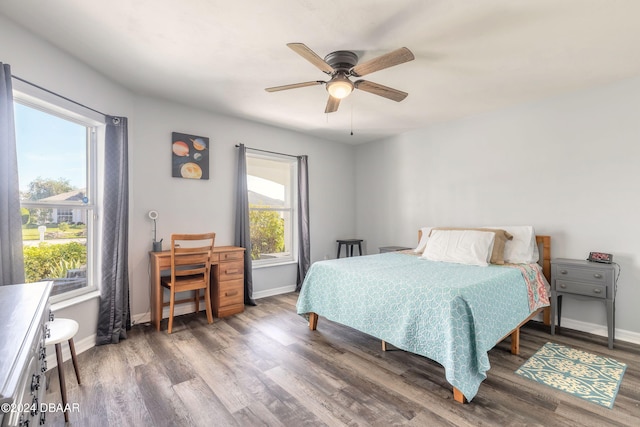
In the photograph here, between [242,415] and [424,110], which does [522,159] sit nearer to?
[424,110]

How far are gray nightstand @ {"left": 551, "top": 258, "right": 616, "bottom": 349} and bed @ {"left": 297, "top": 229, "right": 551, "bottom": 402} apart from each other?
5.4 inches

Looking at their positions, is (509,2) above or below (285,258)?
above

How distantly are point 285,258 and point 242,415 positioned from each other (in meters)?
3.12

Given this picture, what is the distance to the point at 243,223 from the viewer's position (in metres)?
4.07

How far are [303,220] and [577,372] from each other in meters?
3.55

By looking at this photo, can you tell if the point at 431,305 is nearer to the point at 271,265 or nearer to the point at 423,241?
the point at 423,241

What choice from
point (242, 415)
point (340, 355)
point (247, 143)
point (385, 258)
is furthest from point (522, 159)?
point (242, 415)

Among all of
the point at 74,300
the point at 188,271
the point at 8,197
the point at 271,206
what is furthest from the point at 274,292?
the point at 8,197

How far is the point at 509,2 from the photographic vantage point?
1847 millimetres

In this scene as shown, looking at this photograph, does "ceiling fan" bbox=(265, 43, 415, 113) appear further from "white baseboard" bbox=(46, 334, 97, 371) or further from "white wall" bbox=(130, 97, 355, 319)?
"white baseboard" bbox=(46, 334, 97, 371)

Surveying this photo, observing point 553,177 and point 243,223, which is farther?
point 243,223

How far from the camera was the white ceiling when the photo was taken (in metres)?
1.92

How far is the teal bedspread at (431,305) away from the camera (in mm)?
1950

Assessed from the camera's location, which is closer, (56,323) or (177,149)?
(56,323)
